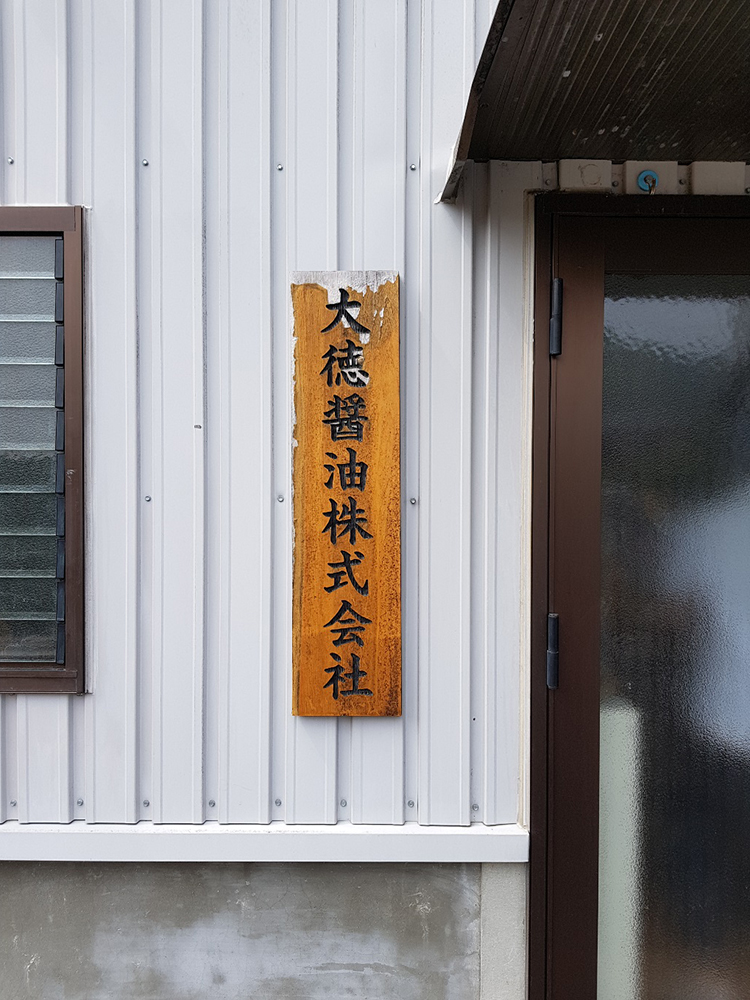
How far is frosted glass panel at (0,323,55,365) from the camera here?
2.12m

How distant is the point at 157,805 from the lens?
212 centimetres

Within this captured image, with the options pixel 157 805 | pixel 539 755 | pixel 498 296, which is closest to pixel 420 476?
pixel 498 296

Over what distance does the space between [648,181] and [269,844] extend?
246 cm

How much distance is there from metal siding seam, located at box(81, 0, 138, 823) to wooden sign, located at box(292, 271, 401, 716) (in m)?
0.55

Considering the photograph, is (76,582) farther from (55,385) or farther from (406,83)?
(406,83)

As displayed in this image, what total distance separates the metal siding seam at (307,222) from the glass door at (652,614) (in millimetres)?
755

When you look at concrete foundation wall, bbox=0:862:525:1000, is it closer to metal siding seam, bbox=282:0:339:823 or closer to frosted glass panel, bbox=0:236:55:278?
metal siding seam, bbox=282:0:339:823

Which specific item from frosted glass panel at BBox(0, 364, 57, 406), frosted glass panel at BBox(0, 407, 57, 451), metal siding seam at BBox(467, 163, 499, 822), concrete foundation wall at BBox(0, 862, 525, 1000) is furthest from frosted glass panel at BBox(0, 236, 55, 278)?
concrete foundation wall at BBox(0, 862, 525, 1000)

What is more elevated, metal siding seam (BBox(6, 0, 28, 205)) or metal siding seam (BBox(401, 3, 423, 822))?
metal siding seam (BBox(6, 0, 28, 205))

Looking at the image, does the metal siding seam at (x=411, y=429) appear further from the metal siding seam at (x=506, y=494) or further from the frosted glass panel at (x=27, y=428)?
the frosted glass panel at (x=27, y=428)

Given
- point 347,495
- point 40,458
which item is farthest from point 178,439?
point 347,495

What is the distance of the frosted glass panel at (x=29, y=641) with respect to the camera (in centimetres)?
214

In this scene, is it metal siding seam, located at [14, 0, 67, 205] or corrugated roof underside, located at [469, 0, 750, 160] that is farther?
metal siding seam, located at [14, 0, 67, 205]

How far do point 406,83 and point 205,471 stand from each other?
55.5 inches
